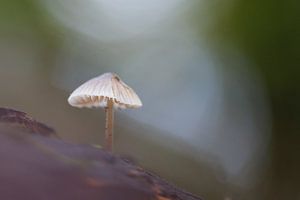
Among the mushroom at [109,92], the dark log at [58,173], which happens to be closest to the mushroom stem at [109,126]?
the mushroom at [109,92]

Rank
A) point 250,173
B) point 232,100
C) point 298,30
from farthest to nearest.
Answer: point 232,100 → point 250,173 → point 298,30

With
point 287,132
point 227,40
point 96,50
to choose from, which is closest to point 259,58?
point 227,40

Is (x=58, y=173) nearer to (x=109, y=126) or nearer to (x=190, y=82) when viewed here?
(x=109, y=126)

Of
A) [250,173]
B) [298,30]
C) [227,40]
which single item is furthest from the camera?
[250,173]

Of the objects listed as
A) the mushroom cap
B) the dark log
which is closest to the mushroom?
the mushroom cap

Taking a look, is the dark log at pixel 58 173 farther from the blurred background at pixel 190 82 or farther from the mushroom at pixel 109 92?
the blurred background at pixel 190 82

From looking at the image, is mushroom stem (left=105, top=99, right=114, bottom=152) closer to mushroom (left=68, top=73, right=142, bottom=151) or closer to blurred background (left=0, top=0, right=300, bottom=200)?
mushroom (left=68, top=73, right=142, bottom=151)

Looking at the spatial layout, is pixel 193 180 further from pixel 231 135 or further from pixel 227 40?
pixel 227 40
